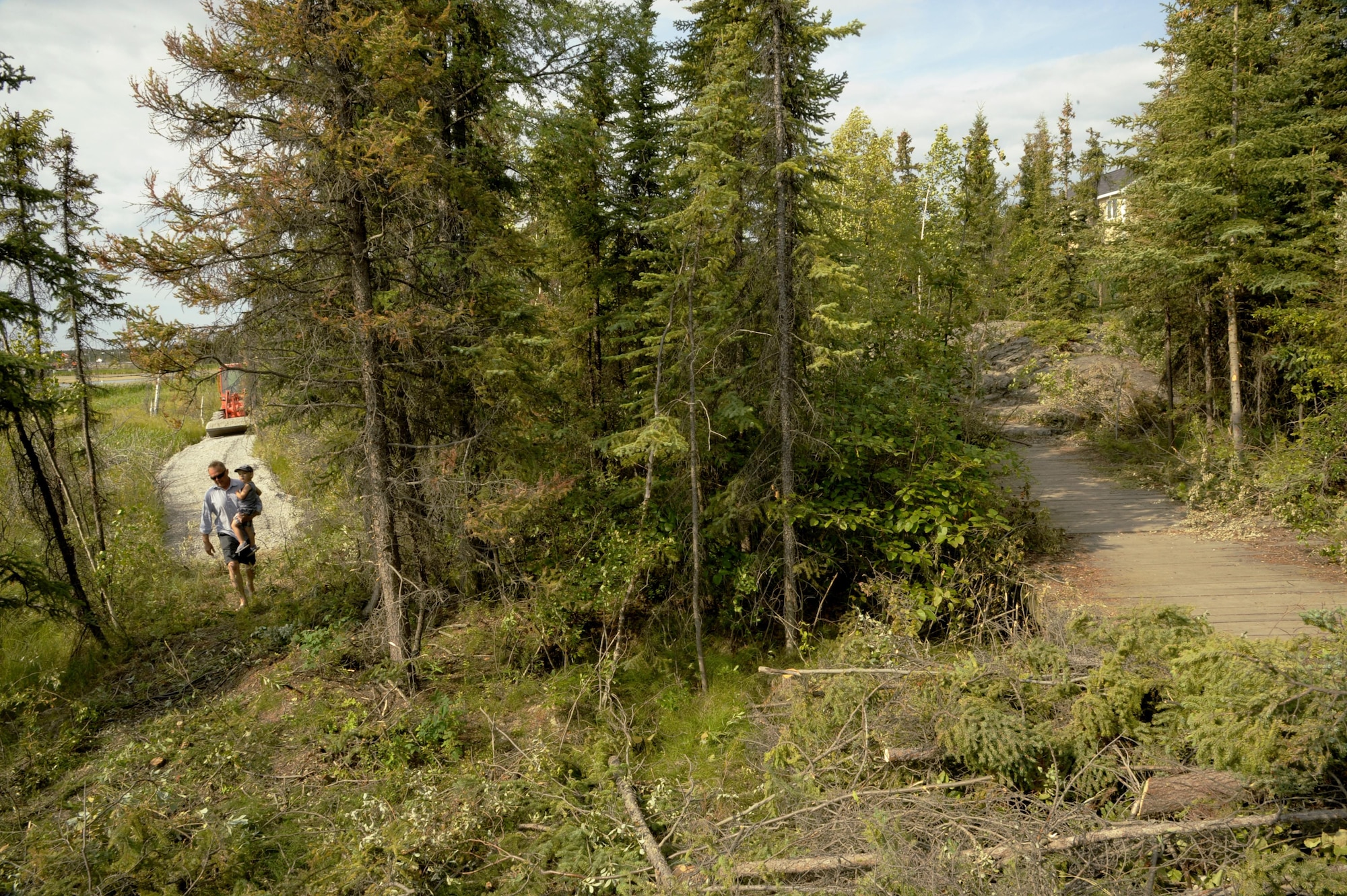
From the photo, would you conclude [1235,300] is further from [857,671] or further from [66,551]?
[66,551]

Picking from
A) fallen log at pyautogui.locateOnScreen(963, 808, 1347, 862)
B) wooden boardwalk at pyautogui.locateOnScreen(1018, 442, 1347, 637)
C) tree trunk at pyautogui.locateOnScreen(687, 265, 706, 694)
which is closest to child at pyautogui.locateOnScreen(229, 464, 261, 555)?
tree trunk at pyautogui.locateOnScreen(687, 265, 706, 694)

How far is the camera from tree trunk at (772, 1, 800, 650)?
7.96m

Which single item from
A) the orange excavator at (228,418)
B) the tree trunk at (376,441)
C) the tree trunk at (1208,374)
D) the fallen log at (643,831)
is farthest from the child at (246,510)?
the tree trunk at (1208,374)

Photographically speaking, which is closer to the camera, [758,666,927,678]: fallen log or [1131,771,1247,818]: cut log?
[1131,771,1247,818]: cut log

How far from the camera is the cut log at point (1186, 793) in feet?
15.5

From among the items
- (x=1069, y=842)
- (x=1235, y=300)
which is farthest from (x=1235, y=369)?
(x=1069, y=842)

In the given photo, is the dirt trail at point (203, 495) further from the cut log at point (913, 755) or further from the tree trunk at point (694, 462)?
the cut log at point (913, 755)

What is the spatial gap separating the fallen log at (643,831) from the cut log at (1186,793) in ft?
11.4

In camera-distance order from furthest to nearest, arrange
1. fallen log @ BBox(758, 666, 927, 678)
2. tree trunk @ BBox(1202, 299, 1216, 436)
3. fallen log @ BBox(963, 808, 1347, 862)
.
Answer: tree trunk @ BBox(1202, 299, 1216, 436)
fallen log @ BBox(758, 666, 927, 678)
fallen log @ BBox(963, 808, 1347, 862)

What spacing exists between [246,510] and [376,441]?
3526mm

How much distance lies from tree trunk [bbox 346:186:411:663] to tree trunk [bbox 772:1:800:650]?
15.2ft

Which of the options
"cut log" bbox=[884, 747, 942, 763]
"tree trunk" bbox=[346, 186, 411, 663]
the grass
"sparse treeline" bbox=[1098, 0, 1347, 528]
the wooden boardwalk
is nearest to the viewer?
the grass

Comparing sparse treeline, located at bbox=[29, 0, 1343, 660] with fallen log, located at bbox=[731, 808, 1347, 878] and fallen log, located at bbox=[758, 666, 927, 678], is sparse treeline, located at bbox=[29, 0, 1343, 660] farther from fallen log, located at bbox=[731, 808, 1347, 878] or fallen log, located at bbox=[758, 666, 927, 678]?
fallen log, located at bbox=[731, 808, 1347, 878]

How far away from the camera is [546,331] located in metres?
10.2
